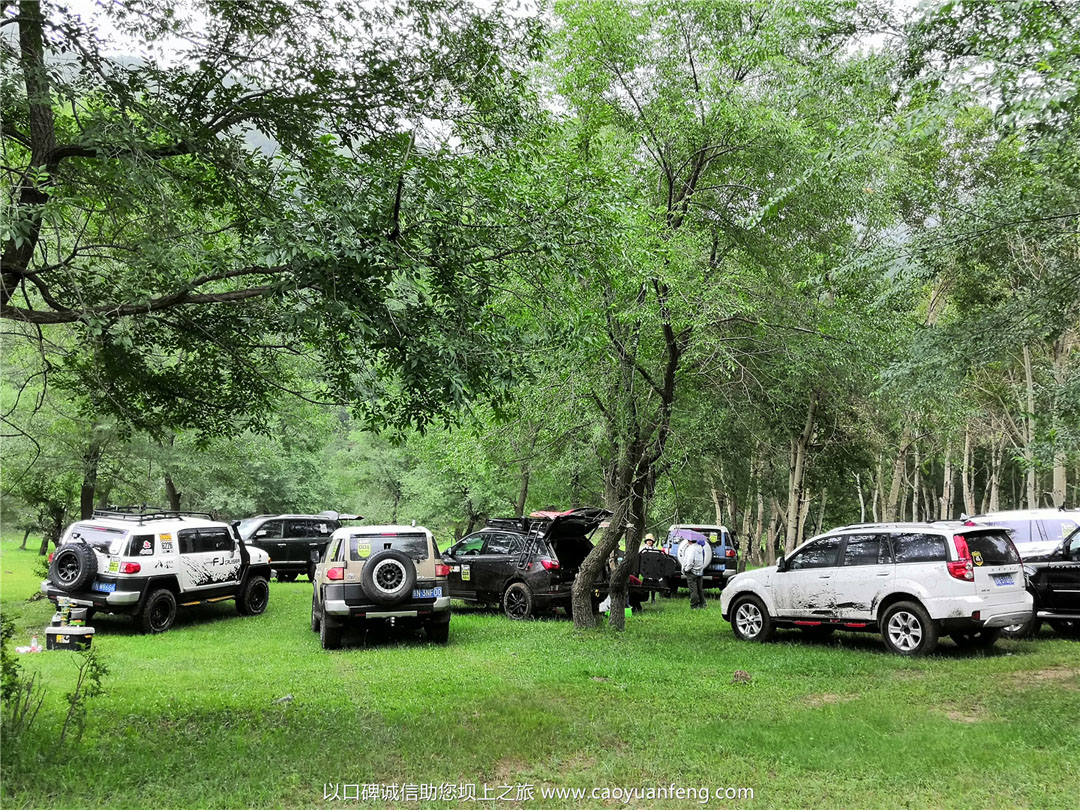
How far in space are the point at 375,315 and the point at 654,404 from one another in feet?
24.8

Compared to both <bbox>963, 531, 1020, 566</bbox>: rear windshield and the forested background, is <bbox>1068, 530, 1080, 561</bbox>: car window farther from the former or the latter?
the forested background

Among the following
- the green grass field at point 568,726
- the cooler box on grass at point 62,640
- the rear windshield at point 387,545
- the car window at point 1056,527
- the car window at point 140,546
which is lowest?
the cooler box on grass at point 62,640

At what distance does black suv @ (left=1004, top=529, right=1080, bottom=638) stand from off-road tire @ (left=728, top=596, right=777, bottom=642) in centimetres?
347

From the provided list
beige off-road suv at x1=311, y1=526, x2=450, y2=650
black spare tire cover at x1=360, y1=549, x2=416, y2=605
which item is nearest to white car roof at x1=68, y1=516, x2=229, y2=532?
beige off-road suv at x1=311, y1=526, x2=450, y2=650

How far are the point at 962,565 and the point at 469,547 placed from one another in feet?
29.9

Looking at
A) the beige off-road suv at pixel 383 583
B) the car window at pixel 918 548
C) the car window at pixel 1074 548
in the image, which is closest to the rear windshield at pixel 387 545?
the beige off-road suv at pixel 383 583

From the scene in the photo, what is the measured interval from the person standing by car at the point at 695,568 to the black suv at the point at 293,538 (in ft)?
32.3

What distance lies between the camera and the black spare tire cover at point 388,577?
34.4 ft

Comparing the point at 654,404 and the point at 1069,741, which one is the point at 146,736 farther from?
the point at 654,404

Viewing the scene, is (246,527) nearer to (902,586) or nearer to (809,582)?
(809,582)

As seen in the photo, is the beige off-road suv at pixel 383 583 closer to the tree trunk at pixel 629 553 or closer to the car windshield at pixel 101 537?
the tree trunk at pixel 629 553

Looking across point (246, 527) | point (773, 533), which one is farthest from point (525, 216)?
point (773, 533)

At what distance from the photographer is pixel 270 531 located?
70.3 ft

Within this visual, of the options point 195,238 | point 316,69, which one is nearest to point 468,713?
point 195,238
